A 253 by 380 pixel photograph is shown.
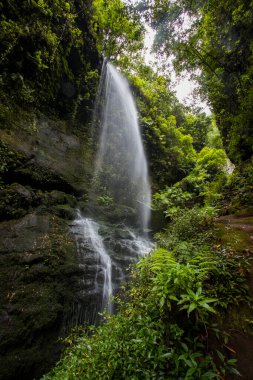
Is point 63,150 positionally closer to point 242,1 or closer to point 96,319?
point 96,319

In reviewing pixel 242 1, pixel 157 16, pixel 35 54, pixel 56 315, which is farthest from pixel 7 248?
pixel 242 1

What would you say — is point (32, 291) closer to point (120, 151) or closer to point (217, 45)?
point (120, 151)

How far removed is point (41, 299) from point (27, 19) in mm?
7853

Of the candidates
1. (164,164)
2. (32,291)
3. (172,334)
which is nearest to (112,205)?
(32,291)

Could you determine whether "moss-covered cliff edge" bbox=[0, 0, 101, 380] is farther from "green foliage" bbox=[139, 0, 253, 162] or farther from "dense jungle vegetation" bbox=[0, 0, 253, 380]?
"green foliage" bbox=[139, 0, 253, 162]

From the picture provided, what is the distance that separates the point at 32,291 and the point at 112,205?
4.03 metres

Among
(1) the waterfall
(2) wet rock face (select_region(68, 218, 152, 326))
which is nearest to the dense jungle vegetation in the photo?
(2) wet rock face (select_region(68, 218, 152, 326))

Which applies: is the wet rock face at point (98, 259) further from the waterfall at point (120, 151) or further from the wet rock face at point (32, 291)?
the waterfall at point (120, 151)

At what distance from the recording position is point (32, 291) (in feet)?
12.9

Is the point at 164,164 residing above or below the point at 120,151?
below

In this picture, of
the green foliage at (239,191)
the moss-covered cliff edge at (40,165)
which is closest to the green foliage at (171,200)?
the green foliage at (239,191)

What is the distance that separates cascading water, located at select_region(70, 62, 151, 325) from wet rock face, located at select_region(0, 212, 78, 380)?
377mm

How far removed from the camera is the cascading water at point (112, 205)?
4613 mm

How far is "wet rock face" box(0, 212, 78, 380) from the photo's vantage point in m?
3.34
